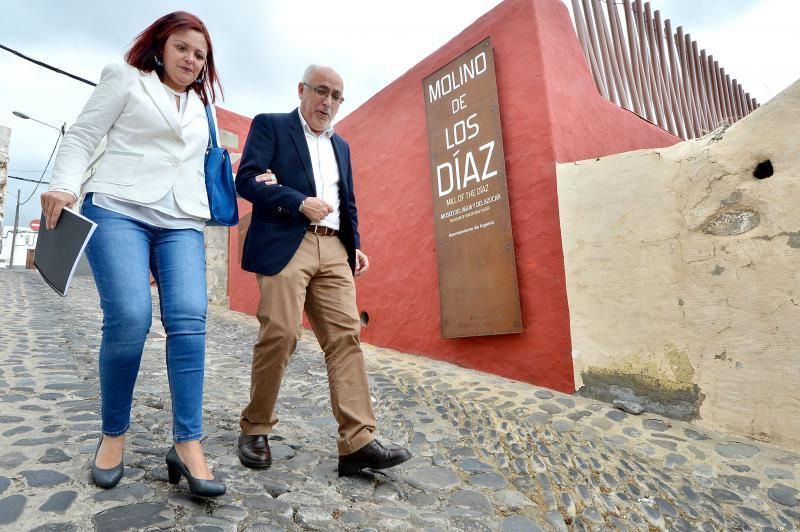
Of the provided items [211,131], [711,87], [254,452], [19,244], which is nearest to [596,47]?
[711,87]

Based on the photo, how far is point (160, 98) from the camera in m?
1.68

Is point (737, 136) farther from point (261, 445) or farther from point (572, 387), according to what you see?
point (261, 445)

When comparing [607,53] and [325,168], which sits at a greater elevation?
[607,53]

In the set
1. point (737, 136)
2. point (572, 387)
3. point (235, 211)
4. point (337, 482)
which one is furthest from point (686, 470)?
point (235, 211)

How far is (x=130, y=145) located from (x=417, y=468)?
177cm

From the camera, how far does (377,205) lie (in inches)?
215

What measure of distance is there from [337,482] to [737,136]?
2821 mm

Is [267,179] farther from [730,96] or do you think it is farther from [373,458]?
[730,96]

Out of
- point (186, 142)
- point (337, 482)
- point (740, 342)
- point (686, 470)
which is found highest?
point (186, 142)

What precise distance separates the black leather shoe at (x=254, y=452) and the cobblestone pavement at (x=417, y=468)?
50 millimetres

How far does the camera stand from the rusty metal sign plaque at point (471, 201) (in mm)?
3852

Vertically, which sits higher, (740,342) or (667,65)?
(667,65)

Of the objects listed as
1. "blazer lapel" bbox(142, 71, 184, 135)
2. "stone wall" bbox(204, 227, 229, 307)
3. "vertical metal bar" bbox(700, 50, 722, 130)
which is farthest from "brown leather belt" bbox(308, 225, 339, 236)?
"stone wall" bbox(204, 227, 229, 307)

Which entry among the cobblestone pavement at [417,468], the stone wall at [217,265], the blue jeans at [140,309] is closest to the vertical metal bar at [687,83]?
the cobblestone pavement at [417,468]
